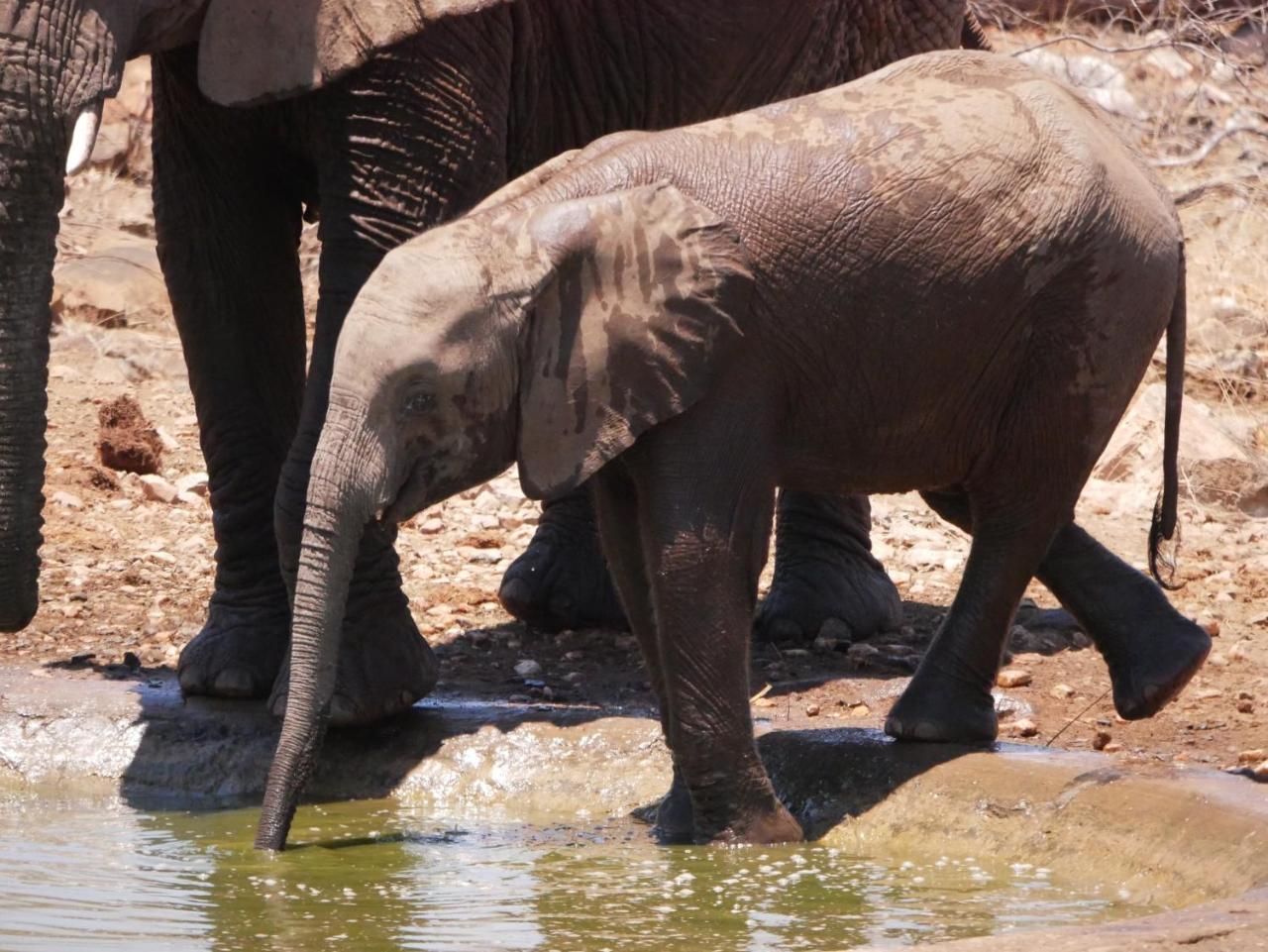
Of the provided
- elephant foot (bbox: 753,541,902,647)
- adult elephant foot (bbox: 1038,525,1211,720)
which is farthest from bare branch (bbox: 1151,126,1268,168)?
adult elephant foot (bbox: 1038,525,1211,720)

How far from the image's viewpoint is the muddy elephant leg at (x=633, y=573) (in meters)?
4.86

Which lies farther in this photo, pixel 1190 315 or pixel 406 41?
pixel 1190 315

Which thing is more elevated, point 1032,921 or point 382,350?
point 382,350

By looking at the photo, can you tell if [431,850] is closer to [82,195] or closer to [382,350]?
[382,350]

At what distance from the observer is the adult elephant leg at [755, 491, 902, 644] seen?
6.86m

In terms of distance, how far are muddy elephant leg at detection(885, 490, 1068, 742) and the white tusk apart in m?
1.96

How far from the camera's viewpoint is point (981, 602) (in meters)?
4.97

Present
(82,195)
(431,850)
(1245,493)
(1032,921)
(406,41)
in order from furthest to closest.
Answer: (82,195) → (1245,493) → (406,41) → (431,850) → (1032,921)

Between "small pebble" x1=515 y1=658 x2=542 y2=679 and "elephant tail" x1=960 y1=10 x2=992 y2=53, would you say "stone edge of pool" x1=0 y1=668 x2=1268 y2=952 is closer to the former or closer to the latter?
"small pebble" x1=515 y1=658 x2=542 y2=679

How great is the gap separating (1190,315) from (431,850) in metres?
5.34

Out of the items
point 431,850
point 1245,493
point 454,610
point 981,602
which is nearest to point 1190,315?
point 1245,493

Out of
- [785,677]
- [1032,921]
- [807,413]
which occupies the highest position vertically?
[807,413]

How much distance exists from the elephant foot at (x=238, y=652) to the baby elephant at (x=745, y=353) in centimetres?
121

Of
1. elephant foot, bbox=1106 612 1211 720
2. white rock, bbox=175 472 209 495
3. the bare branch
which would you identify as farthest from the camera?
the bare branch
